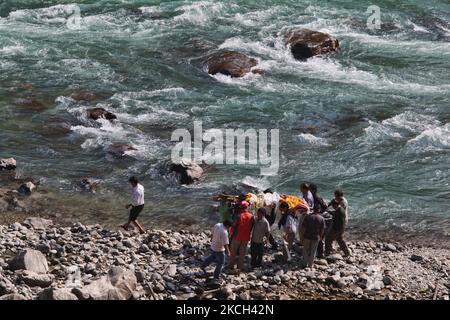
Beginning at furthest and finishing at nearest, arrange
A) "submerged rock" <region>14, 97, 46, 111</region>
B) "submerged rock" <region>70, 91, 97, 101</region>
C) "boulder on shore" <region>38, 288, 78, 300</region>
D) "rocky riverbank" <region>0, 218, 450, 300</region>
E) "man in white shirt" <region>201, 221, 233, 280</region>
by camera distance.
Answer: "submerged rock" <region>70, 91, 97, 101</region>, "submerged rock" <region>14, 97, 46, 111</region>, "man in white shirt" <region>201, 221, 233, 280</region>, "rocky riverbank" <region>0, 218, 450, 300</region>, "boulder on shore" <region>38, 288, 78, 300</region>

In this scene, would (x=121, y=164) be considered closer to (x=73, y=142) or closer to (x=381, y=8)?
(x=73, y=142)

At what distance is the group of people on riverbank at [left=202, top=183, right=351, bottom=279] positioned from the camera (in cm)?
1683

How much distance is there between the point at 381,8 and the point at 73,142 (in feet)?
65.8

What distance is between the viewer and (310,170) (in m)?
24.7

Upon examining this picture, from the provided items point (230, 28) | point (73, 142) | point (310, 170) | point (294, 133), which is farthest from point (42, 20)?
point (310, 170)

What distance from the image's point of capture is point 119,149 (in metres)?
25.5

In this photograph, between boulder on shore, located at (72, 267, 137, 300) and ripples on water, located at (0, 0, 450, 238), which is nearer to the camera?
boulder on shore, located at (72, 267, 137, 300)

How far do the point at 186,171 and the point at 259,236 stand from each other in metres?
7.03

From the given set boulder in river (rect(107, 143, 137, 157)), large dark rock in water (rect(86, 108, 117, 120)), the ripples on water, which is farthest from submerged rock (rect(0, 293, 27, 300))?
large dark rock in water (rect(86, 108, 117, 120))

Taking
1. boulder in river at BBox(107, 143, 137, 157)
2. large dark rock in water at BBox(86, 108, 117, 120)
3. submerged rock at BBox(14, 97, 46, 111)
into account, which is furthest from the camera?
submerged rock at BBox(14, 97, 46, 111)

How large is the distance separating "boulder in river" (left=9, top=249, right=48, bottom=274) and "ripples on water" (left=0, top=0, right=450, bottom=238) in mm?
4922

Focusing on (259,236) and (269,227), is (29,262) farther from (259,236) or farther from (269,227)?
(269,227)

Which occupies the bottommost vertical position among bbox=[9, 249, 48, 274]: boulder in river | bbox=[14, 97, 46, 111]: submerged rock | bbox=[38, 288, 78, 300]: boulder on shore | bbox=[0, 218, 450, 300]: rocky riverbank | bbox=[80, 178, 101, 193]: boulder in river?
bbox=[80, 178, 101, 193]: boulder in river

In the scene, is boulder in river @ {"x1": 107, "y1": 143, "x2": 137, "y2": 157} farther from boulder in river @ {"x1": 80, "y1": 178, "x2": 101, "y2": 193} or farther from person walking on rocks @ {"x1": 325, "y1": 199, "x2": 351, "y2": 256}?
person walking on rocks @ {"x1": 325, "y1": 199, "x2": 351, "y2": 256}
